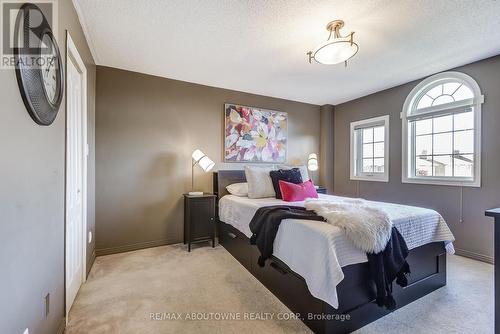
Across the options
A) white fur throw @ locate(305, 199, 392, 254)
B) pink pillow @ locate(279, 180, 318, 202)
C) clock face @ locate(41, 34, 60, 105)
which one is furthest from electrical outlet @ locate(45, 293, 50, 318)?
pink pillow @ locate(279, 180, 318, 202)

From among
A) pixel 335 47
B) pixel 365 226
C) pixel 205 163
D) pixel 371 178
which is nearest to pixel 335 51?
pixel 335 47

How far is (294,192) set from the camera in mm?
2805

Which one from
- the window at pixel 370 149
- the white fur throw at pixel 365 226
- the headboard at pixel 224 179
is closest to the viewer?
the white fur throw at pixel 365 226

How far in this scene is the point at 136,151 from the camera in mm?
2998

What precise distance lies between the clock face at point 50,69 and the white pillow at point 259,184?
219cm

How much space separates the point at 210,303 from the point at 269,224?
81 centimetres

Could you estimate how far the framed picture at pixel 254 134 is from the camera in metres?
3.61

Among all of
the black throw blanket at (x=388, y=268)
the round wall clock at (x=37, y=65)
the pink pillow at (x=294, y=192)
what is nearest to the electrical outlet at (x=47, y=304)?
the round wall clock at (x=37, y=65)

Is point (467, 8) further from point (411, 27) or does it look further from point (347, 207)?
point (347, 207)

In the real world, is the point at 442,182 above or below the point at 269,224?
above

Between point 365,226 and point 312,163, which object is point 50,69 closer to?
point 365,226

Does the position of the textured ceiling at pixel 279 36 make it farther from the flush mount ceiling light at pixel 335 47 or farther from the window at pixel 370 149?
the window at pixel 370 149

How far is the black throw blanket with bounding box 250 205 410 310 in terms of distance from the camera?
1.50 m

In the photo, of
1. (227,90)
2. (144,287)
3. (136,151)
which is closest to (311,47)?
(227,90)
